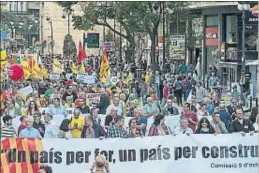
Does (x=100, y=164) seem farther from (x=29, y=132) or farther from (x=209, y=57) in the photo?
(x=209, y=57)

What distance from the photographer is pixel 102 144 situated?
10.8 meters

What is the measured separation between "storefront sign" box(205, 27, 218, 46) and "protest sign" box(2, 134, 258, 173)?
4109 cm

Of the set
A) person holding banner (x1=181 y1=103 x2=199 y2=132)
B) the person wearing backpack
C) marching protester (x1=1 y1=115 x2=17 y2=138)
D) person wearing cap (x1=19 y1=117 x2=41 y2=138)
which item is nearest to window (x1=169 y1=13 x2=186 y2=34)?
the person wearing backpack

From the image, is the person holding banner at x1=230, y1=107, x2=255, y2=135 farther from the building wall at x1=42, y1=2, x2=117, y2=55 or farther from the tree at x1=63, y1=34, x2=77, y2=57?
the building wall at x1=42, y1=2, x2=117, y2=55

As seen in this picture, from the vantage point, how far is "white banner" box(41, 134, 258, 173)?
1071 centimetres

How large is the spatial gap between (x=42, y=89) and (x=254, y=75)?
14334 mm

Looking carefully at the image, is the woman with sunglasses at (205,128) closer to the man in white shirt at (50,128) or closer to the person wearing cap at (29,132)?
the man in white shirt at (50,128)

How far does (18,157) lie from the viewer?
10289mm

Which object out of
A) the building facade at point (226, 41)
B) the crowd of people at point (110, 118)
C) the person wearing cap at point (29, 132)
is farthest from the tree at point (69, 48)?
the person wearing cap at point (29, 132)

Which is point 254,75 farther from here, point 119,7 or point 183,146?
point 183,146

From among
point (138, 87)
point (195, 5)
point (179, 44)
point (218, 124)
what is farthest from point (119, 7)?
point (218, 124)

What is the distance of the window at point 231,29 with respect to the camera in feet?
161

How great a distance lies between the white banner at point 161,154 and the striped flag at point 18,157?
0.93ft

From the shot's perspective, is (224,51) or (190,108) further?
(224,51)
